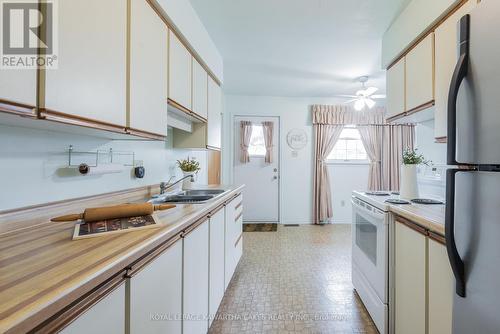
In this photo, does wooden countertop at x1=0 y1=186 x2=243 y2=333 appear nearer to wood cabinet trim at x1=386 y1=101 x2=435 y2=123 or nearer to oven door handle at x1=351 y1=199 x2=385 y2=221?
oven door handle at x1=351 y1=199 x2=385 y2=221

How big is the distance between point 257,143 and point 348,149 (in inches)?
71.5

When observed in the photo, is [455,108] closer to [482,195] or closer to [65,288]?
[482,195]

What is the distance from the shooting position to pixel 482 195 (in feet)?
2.45

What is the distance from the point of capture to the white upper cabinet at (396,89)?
200 cm

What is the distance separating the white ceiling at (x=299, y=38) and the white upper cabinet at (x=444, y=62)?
1.81 feet

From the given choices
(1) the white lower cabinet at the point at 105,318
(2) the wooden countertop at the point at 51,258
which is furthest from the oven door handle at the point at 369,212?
(1) the white lower cabinet at the point at 105,318

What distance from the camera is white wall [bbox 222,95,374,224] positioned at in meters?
4.55

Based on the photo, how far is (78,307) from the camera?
0.56m

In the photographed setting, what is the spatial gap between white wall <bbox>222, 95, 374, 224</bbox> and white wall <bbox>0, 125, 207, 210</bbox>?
320 centimetres

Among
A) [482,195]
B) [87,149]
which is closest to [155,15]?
[87,149]

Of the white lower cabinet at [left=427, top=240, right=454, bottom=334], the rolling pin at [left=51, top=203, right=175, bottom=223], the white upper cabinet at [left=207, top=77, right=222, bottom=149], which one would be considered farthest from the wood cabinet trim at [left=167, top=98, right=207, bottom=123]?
the white lower cabinet at [left=427, top=240, right=454, bottom=334]

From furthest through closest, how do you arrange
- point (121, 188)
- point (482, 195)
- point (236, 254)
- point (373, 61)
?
point (373, 61), point (236, 254), point (121, 188), point (482, 195)

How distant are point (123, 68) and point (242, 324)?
183 centimetres

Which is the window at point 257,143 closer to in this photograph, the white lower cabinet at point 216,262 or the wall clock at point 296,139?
A: the wall clock at point 296,139
